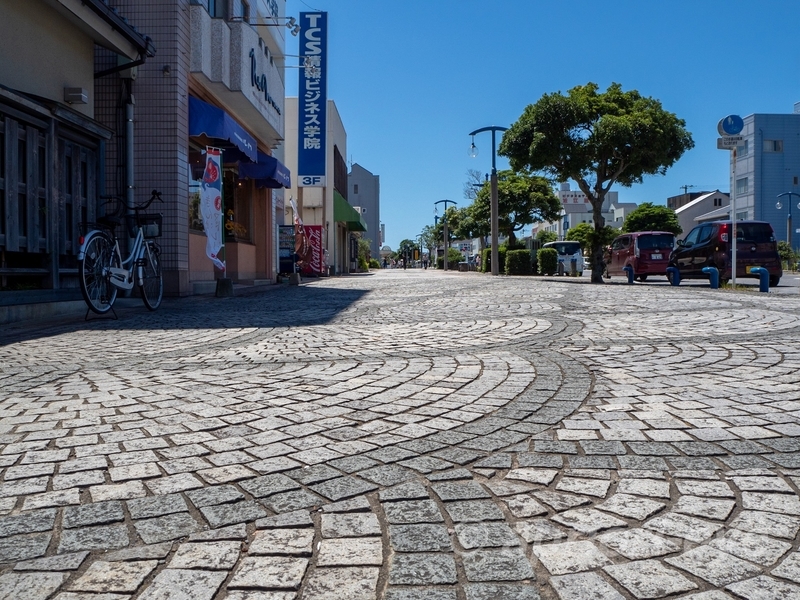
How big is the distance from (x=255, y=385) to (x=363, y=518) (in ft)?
6.83

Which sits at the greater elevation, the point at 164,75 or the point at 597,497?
the point at 164,75

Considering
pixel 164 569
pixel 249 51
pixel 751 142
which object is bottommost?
pixel 164 569

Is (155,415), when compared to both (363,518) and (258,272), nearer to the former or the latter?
(363,518)

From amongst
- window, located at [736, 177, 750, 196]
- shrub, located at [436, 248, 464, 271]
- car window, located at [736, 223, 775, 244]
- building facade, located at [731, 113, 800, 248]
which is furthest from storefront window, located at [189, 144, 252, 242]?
window, located at [736, 177, 750, 196]

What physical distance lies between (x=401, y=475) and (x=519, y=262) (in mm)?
28922

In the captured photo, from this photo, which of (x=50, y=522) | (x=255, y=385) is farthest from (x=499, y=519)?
(x=255, y=385)

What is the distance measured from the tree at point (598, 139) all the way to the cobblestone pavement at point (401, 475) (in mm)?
16155

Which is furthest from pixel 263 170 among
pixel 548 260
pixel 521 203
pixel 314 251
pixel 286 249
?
pixel 521 203

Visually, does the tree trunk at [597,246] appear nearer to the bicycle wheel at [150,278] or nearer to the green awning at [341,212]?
the bicycle wheel at [150,278]

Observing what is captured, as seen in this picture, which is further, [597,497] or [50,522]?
[597,497]

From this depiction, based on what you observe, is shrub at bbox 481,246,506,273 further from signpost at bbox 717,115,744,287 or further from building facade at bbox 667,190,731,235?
building facade at bbox 667,190,731,235

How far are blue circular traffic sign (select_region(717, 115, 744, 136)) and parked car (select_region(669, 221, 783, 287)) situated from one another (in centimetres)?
199

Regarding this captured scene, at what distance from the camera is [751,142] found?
60688 millimetres

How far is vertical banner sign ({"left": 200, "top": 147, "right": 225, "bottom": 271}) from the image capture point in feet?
36.8
